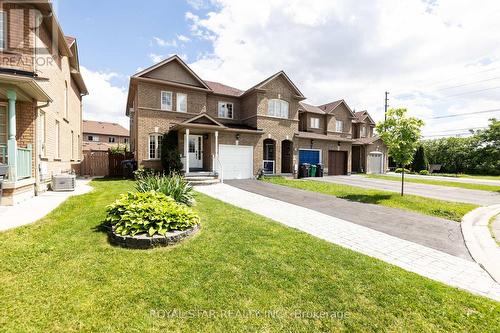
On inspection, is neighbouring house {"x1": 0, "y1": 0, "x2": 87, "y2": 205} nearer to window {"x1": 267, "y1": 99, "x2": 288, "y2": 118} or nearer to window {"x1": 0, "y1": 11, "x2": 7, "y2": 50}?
window {"x1": 0, "y1": 11, "x2": 7, "y2": 50}

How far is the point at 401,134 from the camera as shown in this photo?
1174 cm

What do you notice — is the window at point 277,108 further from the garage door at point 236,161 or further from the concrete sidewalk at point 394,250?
the concrete sidewalk at point 394,250

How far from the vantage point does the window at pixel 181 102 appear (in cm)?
1805

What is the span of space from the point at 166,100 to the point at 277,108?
9.00 metres

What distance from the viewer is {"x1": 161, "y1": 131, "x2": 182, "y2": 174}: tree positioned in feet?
53.6

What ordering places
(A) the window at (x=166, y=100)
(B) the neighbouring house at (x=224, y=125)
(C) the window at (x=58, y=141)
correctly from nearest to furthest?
(C) the window at (x=58, y=141) < (B) the neighbouring house at (x=224, y=125) < (A) the window at (x=166, y=100)

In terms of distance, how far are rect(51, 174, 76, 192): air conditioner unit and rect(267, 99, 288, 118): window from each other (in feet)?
47.1

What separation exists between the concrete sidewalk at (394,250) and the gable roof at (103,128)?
174 feet

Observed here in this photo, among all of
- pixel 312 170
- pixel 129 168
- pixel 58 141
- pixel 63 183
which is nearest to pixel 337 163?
pixel 312 170

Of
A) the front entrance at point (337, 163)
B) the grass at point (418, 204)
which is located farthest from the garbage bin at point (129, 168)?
the front entrance at point (337, 163)

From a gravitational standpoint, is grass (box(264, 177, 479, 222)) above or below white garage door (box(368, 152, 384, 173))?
below

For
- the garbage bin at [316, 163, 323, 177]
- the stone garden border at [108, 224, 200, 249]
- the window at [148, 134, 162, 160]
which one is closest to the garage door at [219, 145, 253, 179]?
the window at [148, 134, 162, 160]

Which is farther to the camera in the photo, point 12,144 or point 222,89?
point 222,89

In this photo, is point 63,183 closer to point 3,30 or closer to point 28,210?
point 28,210
